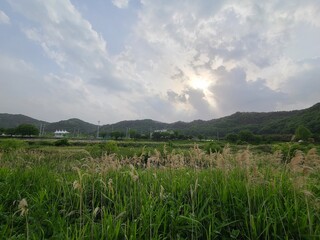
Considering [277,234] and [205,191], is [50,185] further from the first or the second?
[277,234]

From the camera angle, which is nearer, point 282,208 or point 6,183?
point 282,208

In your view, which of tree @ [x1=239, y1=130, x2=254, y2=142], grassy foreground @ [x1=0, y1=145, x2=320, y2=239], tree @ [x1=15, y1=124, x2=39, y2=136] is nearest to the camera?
grassy foreground @ [x1=0, y1=145, x2=320, y2=239]

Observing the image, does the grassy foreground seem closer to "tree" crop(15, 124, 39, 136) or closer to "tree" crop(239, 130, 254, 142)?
"tree" crop(239, 130, 254, 142)

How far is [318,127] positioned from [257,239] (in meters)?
102

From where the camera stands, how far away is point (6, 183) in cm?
620

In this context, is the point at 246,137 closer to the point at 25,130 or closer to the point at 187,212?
the point at 187,212

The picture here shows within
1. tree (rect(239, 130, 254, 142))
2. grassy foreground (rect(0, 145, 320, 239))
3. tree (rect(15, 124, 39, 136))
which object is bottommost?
grassy foreground (rect(0, 145, 320, 239))

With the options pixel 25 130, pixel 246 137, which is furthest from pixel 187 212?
pixel 25 130

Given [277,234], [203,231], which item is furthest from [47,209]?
[277,234]

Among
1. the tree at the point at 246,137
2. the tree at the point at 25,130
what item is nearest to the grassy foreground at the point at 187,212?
the tree at the point at 246,137

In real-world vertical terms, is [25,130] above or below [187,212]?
above

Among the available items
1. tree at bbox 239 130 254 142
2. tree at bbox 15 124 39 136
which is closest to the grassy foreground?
tree at bbox 239 130 254 142

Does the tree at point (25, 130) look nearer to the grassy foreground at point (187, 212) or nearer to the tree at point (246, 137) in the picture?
the tree at point (246, 137)

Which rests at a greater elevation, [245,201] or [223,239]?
[245,201]
